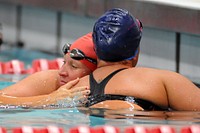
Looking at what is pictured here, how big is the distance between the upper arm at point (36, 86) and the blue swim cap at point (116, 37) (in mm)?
623

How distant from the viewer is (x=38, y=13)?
32.1 feet

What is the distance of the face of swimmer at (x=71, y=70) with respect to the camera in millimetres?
4949

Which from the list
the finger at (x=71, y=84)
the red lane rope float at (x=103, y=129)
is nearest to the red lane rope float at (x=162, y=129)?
the red lane rope float at (x=103, y=129)

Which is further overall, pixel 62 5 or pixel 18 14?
pixel 18 14

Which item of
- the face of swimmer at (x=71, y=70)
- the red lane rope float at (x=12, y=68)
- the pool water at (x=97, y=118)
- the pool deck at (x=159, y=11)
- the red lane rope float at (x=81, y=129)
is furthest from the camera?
the red lane rope float at (x=12, y=68)

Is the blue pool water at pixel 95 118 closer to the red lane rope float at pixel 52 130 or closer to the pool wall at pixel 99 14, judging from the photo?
the red lane rope float at pixel 52 130

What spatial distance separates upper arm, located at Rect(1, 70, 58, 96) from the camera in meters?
5.21

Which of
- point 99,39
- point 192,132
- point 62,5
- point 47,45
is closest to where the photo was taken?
A: point 192,132

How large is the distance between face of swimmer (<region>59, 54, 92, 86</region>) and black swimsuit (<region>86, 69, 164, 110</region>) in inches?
8.3

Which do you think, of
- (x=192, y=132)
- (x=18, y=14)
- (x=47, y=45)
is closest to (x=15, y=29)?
(x=18, y=14)

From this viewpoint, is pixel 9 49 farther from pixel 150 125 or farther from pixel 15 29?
pixel 150 125

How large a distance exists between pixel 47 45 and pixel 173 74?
4891 millimetres

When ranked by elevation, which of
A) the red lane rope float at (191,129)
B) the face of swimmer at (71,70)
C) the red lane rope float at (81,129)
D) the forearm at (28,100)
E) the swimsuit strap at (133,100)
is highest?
the face of swimmer at (71,70)

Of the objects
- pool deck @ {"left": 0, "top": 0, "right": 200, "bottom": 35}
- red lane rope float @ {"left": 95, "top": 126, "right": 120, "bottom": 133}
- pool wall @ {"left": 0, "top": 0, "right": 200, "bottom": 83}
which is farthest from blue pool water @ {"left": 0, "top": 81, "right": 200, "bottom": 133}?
pool deck @ {"left": 0, "top": 0, "right": 200, "bottom": 35}
